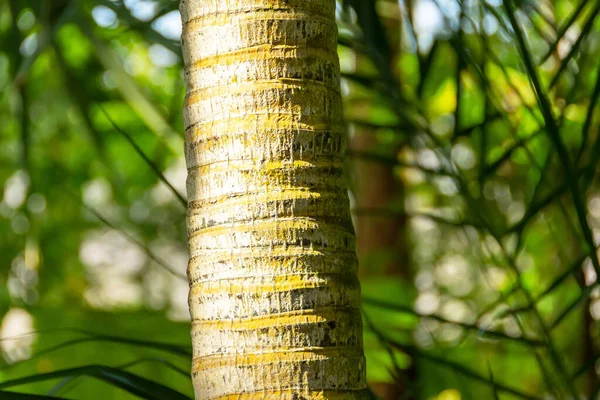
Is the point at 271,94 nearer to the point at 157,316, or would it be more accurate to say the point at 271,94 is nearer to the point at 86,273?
the point at 157,316

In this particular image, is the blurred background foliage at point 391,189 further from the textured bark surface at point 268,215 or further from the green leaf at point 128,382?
the textured bark surface at point 268,215

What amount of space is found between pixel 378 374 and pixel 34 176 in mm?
1321

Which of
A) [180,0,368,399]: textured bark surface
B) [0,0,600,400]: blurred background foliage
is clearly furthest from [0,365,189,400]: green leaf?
[180,0,368,399]: textured bark surface

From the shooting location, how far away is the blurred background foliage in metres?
0.65

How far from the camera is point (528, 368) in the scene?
234 cm

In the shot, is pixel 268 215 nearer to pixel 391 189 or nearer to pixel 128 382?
pixel 128 382

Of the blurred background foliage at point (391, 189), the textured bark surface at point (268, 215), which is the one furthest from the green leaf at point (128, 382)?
the textured bark surface at point (268, 215)

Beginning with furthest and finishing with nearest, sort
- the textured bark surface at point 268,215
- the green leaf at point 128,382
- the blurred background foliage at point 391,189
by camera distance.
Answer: the blurred background foliage at point 391,189 < the green leaf at point 128,382 < the textured bark surface at point 268,215

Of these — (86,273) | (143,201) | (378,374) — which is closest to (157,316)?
(378,374)

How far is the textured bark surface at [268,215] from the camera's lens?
1.28ft

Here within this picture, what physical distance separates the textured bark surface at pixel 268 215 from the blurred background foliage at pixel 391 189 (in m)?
0.13

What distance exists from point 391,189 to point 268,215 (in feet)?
5.61

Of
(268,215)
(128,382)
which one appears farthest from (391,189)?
(268,215)

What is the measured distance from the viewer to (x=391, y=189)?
6.84 feet
